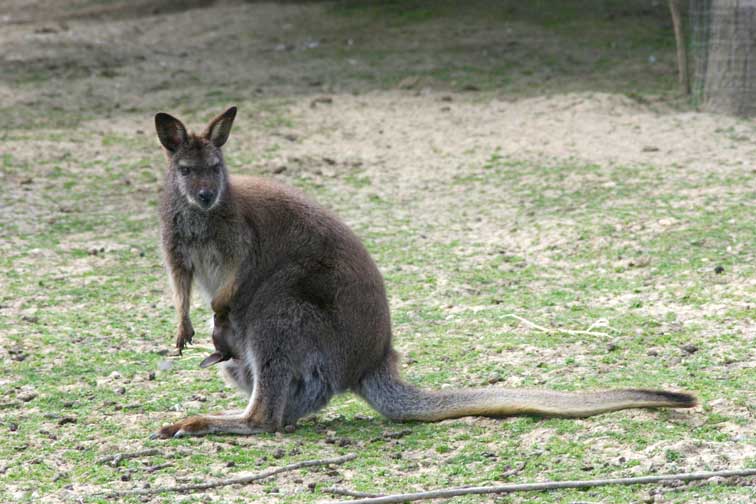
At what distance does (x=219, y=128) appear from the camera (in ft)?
14.6

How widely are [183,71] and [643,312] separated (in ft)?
23.6

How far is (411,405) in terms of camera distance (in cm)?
423

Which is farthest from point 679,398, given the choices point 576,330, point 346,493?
point 576,330

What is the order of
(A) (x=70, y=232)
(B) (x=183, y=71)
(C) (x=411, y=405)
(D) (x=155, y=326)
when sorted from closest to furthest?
(C) (x=411, y=405) → (D) (x=155, y=326) → (A) (x=70, y=232) → (B) (x=183, y=71)

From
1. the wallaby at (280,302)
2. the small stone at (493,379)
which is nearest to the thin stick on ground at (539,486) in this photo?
the wallaby at (280,302)

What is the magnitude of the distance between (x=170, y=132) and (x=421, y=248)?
8.49ft

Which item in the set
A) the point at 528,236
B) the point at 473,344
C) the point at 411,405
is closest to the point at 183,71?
the point at 528,236

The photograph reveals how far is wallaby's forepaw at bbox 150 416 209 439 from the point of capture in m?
4.02

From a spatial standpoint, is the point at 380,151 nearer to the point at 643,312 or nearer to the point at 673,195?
the point at 673,195

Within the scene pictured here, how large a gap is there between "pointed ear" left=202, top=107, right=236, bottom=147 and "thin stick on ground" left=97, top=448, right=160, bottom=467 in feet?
4.27

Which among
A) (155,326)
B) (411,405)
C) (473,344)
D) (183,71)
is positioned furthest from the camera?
(183,71)

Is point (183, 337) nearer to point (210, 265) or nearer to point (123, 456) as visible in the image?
point (210, 265)

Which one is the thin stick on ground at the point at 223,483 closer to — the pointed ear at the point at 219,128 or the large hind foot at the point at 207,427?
the large hind foot at the point at 207,427

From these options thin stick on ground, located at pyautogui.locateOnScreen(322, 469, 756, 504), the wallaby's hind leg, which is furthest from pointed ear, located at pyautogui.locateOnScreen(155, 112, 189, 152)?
thin stick on ground, located at pyautogui.locateOnScreen(322, 469, 756, 504)
